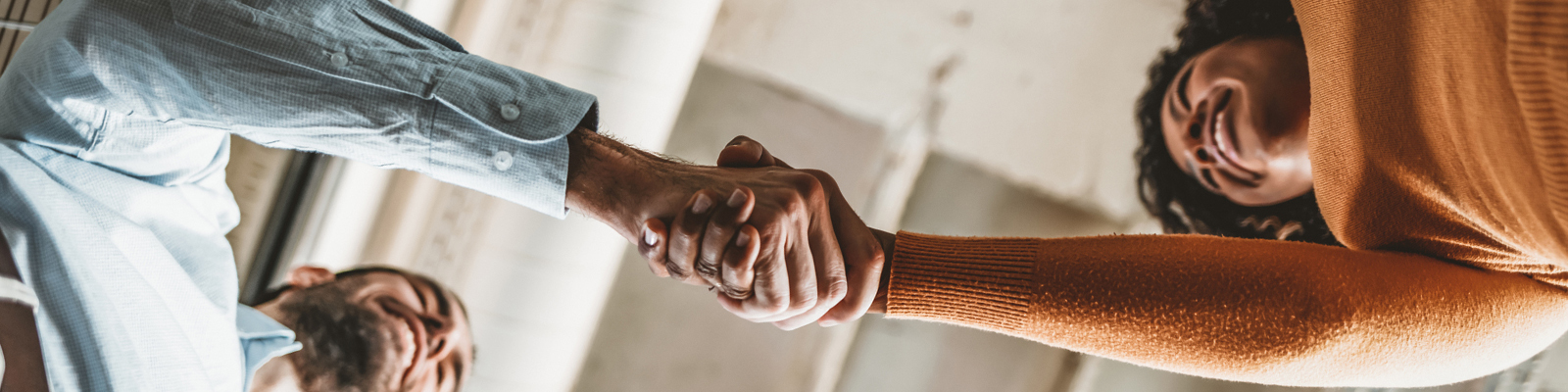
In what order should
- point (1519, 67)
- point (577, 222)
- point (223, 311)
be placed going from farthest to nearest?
point (577, 222) → point (223, 311) → point (1519, 67)

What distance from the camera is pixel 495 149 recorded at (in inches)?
29.6

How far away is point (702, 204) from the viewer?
72 centimetres

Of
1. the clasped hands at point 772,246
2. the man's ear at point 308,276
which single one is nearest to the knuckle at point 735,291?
the clasped hands at point 772,246

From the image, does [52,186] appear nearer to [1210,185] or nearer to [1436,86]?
[1436,86]

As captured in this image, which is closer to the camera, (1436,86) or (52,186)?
(1436,86)

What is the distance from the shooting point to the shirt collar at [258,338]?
4.08 ft

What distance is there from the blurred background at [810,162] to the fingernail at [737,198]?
1128 millimetres

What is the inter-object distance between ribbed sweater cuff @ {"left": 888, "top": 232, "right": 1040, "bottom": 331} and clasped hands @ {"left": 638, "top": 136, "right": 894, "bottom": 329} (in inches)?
1.2

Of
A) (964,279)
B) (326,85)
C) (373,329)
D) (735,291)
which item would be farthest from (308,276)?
(964,279)

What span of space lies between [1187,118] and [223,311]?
1.82m

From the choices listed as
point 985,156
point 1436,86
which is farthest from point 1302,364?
point 985,156

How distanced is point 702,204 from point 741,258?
0.07m

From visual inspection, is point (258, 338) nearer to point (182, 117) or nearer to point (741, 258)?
point (182, 117)

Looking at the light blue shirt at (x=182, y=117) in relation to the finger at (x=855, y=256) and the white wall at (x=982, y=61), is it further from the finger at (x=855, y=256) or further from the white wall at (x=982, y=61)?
the white wall at (x=982, y=61)
